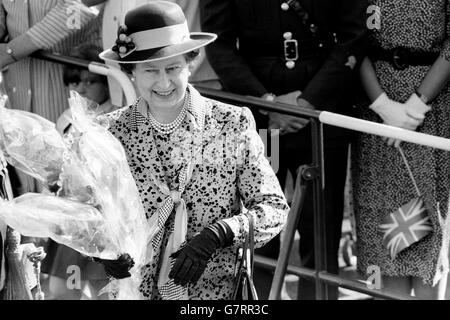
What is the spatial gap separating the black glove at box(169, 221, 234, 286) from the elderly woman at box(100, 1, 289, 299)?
18 cm

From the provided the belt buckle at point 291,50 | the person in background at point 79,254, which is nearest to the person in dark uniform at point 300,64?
the belt buckle at point 291,50

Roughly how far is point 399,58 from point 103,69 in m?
1.38

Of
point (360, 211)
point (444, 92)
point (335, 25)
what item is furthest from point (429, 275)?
point (335, 25)

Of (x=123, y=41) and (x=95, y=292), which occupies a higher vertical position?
(x=123, y=41)

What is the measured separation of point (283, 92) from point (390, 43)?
1.73 ft

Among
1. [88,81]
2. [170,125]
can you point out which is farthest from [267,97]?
[170,125]

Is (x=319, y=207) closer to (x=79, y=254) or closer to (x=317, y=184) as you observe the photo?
(x=317, y=184)

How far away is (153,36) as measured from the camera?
3.18m

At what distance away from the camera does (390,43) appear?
437 centimetres

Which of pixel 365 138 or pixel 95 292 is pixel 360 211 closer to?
pixel 365 138

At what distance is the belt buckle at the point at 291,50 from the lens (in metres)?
4.44

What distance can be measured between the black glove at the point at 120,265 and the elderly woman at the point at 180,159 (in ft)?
0.63

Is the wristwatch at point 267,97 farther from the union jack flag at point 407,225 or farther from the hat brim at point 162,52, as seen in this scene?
the hat brim at point 162,52
